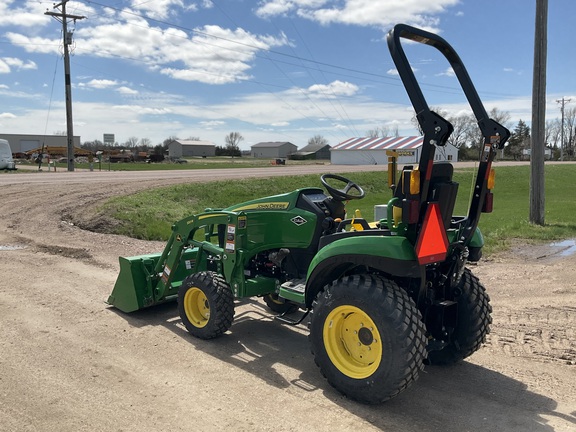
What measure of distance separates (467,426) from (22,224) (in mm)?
11132

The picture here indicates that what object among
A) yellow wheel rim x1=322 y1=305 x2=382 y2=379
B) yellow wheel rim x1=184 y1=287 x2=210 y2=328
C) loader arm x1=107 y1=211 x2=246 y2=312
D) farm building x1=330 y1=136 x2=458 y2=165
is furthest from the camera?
farm building x1=330 y1=136 x2=458 y2=165

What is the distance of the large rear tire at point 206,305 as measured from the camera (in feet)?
16.0

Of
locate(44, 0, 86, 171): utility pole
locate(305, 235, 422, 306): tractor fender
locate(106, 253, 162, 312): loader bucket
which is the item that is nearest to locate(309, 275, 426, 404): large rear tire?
locate(305, 235, 422, 306): tractor fender

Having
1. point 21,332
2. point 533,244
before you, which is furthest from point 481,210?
point 533,244

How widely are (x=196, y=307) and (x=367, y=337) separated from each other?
2.14 metres

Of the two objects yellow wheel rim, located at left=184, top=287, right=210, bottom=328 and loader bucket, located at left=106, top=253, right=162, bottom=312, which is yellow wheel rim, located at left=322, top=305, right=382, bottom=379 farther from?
loader bucket, located at left=106, top=253, right=162, bottom=312

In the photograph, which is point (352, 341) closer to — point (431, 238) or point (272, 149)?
point (431, 238)

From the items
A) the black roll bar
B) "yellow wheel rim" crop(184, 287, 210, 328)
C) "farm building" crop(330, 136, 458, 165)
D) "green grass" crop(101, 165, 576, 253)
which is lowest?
"yellow wheel rim" crop(184, 287, 210, 328)

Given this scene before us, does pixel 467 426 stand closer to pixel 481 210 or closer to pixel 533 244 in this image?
pixel 481 210

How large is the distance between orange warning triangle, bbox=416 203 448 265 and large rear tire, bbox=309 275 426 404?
1.05 feet

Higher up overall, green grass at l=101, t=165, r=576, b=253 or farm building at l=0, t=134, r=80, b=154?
farm building at l=0, t=134, r=80, b=154

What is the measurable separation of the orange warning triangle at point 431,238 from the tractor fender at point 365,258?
0.06 metres

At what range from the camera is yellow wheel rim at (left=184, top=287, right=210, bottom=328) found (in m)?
5.14

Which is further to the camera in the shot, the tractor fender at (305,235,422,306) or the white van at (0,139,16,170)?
the white van at (0,139,16,170)
